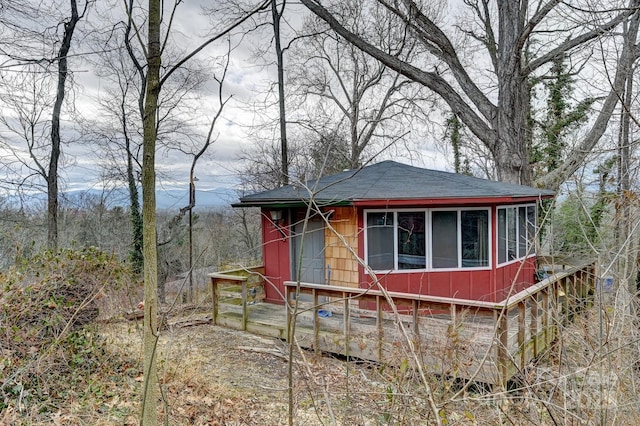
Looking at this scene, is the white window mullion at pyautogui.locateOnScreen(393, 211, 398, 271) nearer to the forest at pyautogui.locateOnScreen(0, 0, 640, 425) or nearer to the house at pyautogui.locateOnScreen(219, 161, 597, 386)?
the house at pyautogui.locateOnScreen(219, 161, 597, 386)

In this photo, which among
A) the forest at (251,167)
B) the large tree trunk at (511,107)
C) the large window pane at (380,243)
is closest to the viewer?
the forest at (251,167)

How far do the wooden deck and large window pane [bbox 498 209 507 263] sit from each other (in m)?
1.18

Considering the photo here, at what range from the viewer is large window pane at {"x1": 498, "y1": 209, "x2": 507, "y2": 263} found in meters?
7.96

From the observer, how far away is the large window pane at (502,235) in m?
7.96

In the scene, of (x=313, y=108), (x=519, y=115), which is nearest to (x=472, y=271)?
(x=519, y=115)

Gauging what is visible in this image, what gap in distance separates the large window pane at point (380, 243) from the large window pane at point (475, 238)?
1.41m

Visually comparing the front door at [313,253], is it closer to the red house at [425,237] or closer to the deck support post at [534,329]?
the red house at [425,237]

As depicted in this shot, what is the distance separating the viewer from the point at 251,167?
18.1 metres

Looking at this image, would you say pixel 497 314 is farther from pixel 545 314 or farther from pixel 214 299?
pixel 214 299

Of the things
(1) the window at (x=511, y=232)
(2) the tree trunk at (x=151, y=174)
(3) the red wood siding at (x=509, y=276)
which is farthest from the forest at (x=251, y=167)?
(3) the red wood siding at (x=509, y=276)

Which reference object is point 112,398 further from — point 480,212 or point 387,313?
point 480,212

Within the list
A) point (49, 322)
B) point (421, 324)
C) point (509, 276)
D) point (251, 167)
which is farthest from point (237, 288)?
point (251, 167)

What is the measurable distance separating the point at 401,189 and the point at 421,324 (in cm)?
311

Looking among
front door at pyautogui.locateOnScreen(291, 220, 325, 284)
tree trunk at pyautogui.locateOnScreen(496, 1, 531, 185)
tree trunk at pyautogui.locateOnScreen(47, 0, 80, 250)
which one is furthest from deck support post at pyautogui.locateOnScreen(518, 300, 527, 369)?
tree trunk at pyautogui.locateOnScreen(47, 0, 80, 250)
